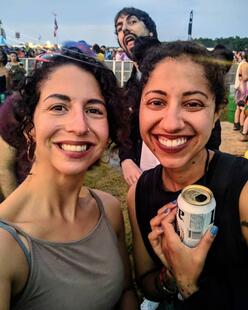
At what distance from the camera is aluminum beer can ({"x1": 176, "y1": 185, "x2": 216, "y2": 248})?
52.2 inches

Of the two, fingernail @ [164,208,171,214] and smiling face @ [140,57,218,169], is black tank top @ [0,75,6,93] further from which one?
fingernail @ [164,208,171,214]

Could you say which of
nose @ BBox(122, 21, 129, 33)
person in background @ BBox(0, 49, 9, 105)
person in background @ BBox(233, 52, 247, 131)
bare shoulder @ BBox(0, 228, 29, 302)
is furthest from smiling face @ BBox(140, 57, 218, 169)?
person in background @ BBox(233, 52, 247, 131)

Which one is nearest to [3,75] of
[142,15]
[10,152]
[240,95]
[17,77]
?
[142,15]

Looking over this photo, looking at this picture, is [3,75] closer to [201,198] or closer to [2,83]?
A: [2,83]

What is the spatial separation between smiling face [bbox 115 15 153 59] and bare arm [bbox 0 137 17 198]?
4.00 ft

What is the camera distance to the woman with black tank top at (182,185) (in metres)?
1.42

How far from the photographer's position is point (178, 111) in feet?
5.08

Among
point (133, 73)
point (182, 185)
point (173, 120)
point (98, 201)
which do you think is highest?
point (133, 73)

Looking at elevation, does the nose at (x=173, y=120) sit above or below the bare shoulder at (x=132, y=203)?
above

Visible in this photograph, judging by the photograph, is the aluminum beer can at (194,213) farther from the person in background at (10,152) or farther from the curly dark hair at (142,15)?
the curly dark hair at (142,15)

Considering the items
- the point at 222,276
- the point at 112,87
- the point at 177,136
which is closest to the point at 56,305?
the point at 222,276

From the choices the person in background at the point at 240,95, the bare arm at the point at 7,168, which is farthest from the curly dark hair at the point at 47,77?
the person in background at the point at 240,95

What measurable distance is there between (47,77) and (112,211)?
2.30ft

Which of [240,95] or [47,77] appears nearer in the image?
[47,77]
